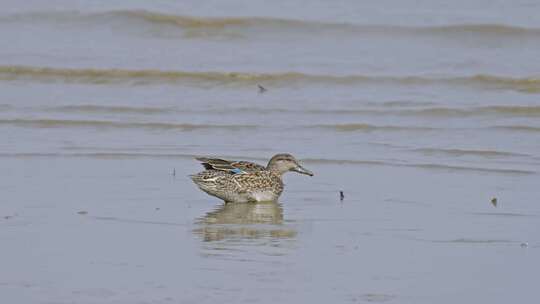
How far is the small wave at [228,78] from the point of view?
52.5 ft

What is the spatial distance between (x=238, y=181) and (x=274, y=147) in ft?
7.64

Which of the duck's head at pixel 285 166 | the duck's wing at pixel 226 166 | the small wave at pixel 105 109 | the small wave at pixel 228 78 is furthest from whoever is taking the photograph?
the small wave at pixel 228 78

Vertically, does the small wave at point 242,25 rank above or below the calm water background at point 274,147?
above

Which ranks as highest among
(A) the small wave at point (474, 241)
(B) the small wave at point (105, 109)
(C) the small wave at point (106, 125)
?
(B) the small wave at point (105, 109)

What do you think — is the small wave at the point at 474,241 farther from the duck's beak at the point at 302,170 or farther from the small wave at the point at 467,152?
the small wave at the point at 467,152

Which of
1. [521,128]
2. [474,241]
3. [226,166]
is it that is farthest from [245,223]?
[521,128]

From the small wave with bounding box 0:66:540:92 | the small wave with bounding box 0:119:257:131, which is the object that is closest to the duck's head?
the small wave with bounding box 0:119:257:131

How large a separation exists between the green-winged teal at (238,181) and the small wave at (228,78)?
19.5 feet

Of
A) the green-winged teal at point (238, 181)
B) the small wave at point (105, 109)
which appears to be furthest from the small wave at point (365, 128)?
the green-winged teal at point (238, 181)

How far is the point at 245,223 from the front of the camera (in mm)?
9078

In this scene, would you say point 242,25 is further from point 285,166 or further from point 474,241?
point 474,241

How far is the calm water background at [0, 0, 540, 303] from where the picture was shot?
7297mm

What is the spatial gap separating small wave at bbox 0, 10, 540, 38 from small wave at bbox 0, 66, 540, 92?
315 cm

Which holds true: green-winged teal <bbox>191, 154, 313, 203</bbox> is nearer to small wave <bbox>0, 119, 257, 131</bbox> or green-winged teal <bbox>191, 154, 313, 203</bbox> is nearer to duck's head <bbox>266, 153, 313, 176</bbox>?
duck's head <bbox>266, 153, 313, 176</bbox>
